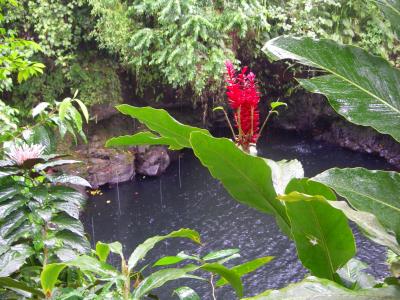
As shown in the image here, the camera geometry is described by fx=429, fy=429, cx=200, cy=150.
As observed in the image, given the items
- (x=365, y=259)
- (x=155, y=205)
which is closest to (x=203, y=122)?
(x=155, y=205)

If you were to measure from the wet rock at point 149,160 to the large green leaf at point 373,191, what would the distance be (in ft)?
17.0

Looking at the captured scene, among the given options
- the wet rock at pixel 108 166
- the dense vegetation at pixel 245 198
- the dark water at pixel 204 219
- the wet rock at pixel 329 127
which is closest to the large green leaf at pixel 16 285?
the dense vegetation at pixel 245 198

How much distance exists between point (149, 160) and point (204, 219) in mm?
1474

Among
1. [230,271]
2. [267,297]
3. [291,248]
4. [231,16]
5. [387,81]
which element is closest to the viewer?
[267,297]

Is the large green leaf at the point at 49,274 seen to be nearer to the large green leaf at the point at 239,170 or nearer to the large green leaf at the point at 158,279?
the large green leaf at the point at 158,279

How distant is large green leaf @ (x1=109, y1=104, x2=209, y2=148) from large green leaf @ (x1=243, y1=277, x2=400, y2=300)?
0.78 feet

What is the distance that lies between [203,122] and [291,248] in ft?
9.42

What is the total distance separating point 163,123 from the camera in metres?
0.55

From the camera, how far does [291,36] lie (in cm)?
49

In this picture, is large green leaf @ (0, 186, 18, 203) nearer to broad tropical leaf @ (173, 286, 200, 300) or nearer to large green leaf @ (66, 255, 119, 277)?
large green leaf @ (66, 255, 119, 277)

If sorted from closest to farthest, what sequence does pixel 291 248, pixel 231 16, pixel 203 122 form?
pixel 291 248 → pixel 231 16 → pixel 203 122

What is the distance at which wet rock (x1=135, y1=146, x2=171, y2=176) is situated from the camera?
18.2 ft

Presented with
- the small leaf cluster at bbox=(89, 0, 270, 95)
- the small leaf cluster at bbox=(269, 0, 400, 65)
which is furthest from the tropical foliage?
the small leaf cluster at bbox=(269, 0, 400, 65)

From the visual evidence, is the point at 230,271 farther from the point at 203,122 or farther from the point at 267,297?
the point at 203,122
